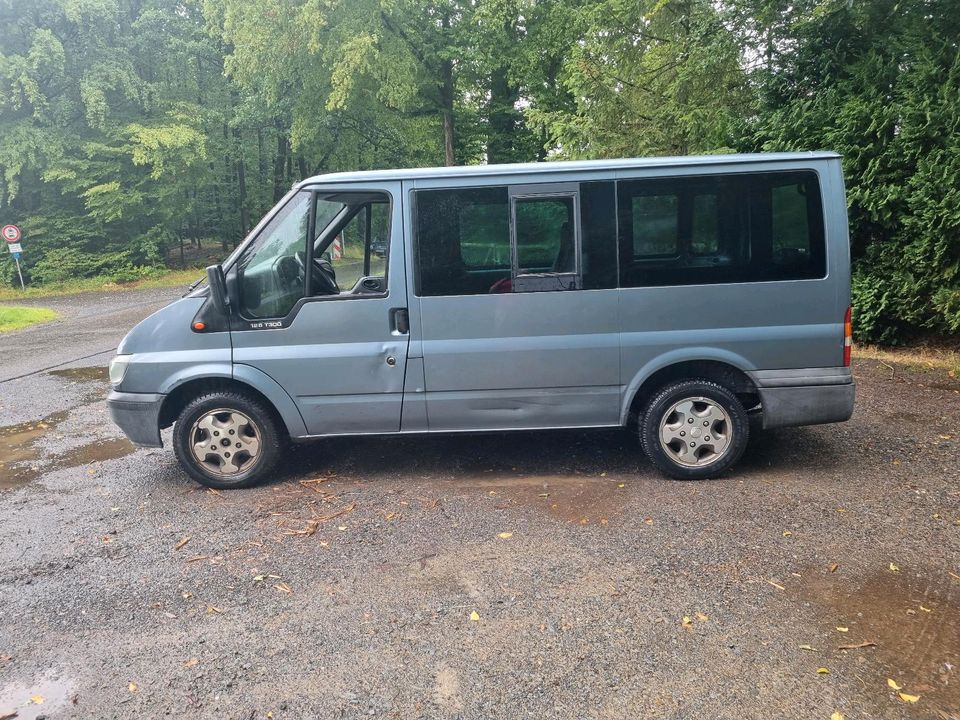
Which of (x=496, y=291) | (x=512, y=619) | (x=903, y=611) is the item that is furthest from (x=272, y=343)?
(x=903, y=611)

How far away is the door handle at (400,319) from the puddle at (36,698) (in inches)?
111

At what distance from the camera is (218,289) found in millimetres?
5152

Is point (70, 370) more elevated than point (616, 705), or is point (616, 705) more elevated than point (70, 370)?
point (70, 370)

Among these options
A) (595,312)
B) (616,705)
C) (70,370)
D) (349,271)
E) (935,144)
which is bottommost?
(616,705)

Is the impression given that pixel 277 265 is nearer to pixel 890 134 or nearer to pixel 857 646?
pixel 857 646

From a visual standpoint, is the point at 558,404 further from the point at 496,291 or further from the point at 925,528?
the point at 925,528

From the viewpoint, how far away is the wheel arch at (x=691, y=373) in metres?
5.19

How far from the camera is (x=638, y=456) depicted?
5.94 m

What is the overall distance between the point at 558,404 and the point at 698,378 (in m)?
1.01

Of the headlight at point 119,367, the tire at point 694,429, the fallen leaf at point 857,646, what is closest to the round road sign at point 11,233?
the headlight at point 119,367

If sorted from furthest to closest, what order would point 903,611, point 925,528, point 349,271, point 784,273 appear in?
point 349,271, point 784,273, point 925,528, point 903,611

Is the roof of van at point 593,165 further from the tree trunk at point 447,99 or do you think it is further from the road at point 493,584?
the tree trunk at point 447,99

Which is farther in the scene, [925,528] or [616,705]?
[925,528]

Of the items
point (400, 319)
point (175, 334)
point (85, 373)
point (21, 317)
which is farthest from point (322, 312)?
point (21, 317)
